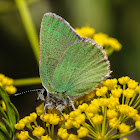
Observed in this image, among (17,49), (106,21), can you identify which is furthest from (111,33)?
(17,49)

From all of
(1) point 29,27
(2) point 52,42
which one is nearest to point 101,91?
(2) point 52,42

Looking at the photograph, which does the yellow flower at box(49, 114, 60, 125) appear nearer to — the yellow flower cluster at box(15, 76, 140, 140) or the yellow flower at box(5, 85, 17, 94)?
the yellow flower cluster at box(15, 76, 140, 140)

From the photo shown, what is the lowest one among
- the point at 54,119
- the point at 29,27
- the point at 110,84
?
the point at 54,119

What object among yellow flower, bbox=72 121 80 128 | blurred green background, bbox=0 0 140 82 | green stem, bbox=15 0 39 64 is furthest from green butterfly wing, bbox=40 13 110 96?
blurred green background, bbox=0 0 140 82

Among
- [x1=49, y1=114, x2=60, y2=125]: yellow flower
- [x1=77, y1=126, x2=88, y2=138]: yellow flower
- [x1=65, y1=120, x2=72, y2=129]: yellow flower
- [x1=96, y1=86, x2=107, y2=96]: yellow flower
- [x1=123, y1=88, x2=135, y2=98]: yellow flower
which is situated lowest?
[x1=77, y1=126, x2=88, y2=138]: yellow flower

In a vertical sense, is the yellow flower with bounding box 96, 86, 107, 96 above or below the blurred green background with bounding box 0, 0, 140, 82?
below

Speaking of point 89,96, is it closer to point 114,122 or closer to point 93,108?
point 93,108

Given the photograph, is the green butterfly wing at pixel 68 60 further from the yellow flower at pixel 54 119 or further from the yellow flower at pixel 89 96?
the yellow flower at pixel 54 119
